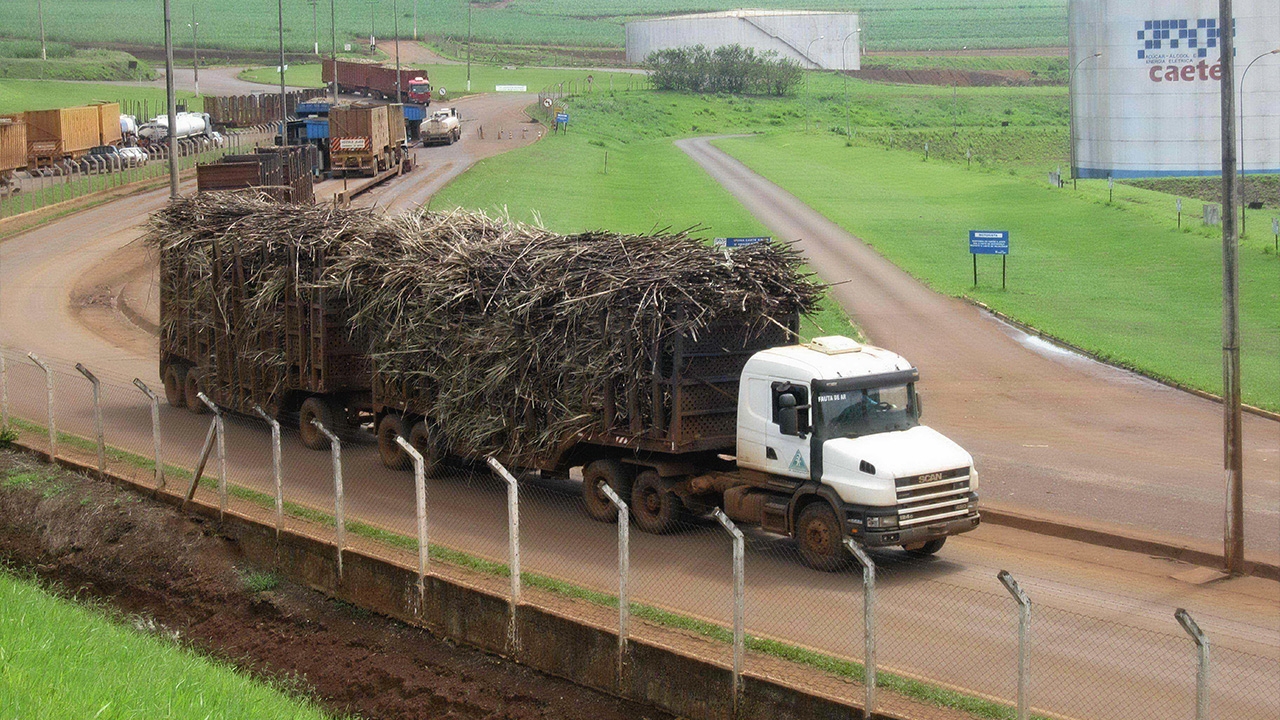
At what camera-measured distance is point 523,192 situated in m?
53.2

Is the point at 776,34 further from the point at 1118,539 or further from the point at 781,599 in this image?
the point at 781,599

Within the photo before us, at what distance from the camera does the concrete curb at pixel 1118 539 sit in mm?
15273

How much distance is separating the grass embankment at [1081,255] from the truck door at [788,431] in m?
15.4

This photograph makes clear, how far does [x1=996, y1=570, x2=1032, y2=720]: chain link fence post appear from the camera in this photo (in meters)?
9.58

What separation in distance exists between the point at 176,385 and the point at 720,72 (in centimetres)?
11179

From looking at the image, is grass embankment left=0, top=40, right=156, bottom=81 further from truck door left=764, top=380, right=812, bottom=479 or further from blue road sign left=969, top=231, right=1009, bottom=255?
truck door left=764, top=380, right=812, bottom=479

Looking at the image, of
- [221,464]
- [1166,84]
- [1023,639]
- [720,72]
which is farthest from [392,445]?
[720,72]

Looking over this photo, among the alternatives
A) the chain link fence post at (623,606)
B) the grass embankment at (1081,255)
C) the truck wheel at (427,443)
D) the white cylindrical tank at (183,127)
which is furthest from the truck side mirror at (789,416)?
the white cylindrical tank at (183,127)

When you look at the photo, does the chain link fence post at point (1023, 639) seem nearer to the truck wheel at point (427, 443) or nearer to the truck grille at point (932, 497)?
the truck grille at point (932, 497)

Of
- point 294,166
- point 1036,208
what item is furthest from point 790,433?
point 1036,208

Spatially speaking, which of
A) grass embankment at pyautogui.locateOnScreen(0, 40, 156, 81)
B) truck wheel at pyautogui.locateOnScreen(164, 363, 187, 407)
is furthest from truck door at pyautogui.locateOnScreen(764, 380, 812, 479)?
grass embankment at pyautogui.locateOnScreen(0, 40, 156, 81)

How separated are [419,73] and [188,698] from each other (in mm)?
91679

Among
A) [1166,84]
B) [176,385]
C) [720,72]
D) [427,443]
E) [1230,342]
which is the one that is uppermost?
[720,72]

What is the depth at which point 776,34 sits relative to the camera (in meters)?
170
